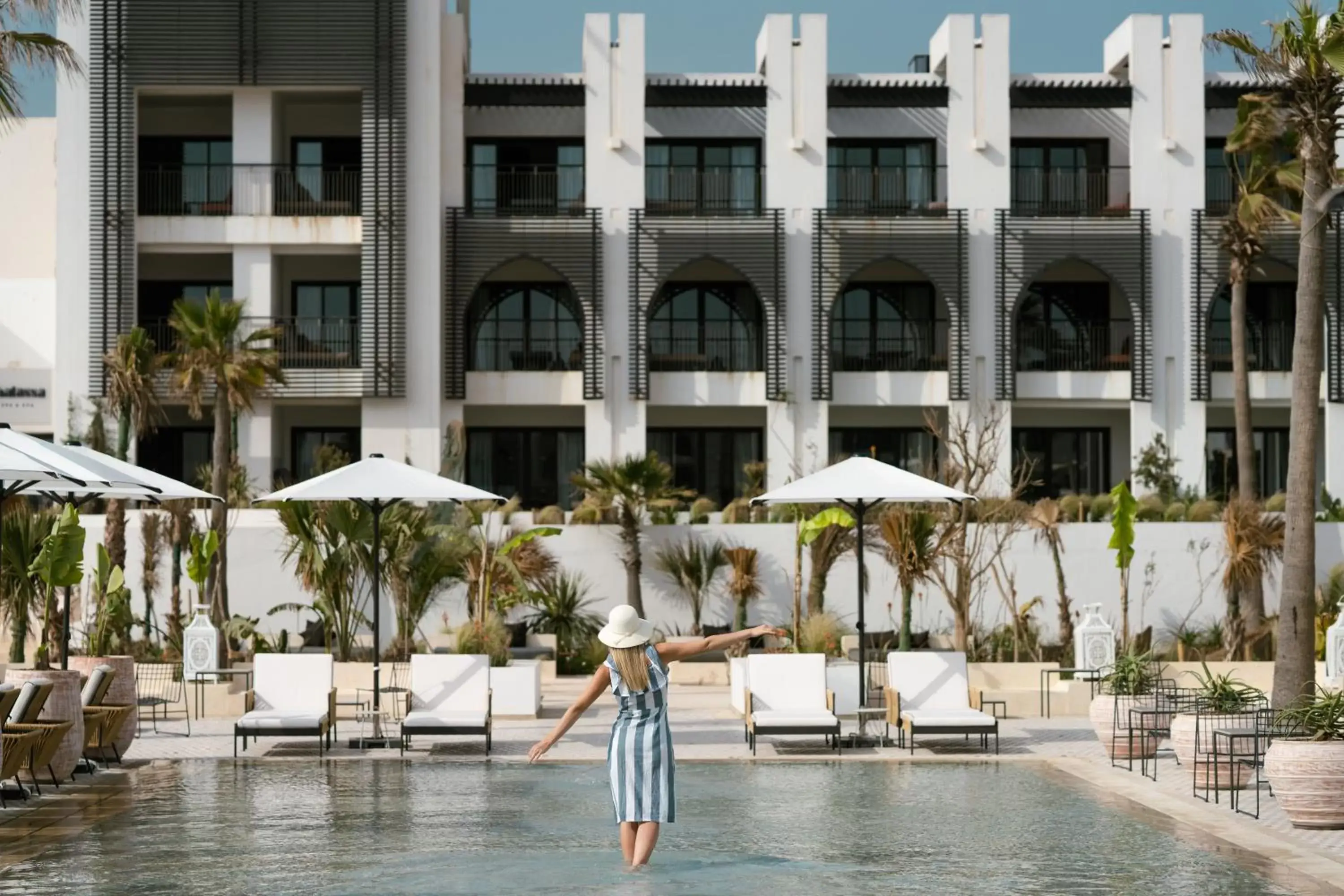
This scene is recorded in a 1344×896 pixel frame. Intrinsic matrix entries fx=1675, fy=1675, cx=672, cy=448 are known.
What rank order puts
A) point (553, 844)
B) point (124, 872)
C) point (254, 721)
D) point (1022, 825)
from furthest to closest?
1. point (254, 721)
2. point (1022, 825)
3. point (553, 844)
4. point (124, 872)

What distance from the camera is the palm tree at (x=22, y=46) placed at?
1691 cm

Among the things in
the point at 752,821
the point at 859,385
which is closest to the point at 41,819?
the point at 752,821

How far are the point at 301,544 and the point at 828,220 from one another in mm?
15575

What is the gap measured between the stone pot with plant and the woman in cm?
495

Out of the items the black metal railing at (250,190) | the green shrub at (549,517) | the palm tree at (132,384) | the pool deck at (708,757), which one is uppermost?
the black metal railing at (250,190)

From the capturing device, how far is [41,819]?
11.6m

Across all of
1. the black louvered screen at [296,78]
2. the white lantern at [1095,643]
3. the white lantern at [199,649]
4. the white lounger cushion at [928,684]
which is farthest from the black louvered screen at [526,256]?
the white lounger cushion at [928,684]

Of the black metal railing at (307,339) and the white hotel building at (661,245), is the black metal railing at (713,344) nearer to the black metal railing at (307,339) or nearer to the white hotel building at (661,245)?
the white hotel building at (661,245)

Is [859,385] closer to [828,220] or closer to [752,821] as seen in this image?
[828,220]

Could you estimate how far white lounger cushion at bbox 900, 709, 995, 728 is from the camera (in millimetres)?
15250

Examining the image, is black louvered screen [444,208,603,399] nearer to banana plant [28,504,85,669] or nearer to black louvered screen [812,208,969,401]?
black louvered screen [812,208,969,401]

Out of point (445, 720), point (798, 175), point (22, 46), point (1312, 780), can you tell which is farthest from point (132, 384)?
point (1312, 780)

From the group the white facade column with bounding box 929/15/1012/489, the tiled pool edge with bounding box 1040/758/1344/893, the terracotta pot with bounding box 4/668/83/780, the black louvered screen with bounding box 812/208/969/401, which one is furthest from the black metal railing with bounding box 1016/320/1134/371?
the terracotta pot with bounding box 4/668/83/780

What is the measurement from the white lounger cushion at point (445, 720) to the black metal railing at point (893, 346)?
72.7ft
